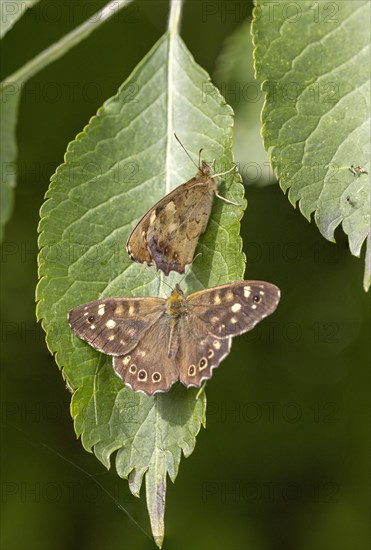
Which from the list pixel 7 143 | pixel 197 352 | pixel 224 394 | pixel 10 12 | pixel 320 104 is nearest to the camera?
pixel 320 104

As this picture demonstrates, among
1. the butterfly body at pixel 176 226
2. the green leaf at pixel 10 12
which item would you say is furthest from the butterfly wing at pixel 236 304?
the green leaf at pixel 10 12

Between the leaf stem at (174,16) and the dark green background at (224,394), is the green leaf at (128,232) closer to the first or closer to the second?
the leaf stem at (174,16)

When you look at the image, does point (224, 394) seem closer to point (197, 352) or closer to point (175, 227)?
point (197, 352)

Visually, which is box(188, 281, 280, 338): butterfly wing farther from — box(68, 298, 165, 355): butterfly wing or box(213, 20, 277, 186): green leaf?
box(213, 20, 277, 186): green leaf

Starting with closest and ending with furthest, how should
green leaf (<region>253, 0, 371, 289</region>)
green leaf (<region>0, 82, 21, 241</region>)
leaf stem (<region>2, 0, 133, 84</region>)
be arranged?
green leaf (<region>253, 0, 371, 289</region>) → leaf stem (<region>2, 0, 133, 84</region>) → green leaf (<region>0, 82, 21, 241</region>)

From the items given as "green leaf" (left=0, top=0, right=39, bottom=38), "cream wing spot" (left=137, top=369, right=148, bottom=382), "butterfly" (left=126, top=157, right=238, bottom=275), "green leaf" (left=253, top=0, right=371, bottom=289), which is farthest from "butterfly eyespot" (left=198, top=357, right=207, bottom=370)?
"green leaf" (left=0, top=0, right=39, bottom=38)

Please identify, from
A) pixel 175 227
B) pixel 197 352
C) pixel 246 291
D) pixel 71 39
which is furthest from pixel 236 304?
pixel 71 39

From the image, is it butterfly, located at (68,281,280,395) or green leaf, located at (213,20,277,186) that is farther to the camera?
green leaf, located at (213,20,277,186)

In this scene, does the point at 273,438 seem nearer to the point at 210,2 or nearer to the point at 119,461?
the point at 119,461
